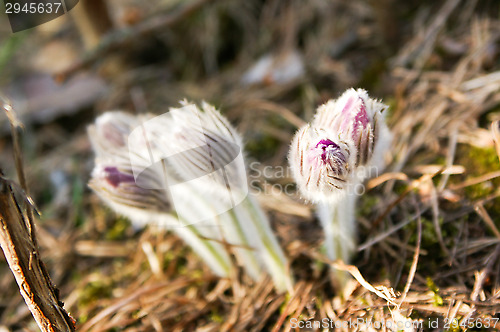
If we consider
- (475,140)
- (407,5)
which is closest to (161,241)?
(475,140)

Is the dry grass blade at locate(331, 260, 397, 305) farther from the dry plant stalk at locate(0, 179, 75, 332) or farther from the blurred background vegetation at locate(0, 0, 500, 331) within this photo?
the dry plant stalk at locate(0, 179, 75, 332)

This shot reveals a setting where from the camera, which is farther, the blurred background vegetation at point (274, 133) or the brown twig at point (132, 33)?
the brown twig at point (132, 33)

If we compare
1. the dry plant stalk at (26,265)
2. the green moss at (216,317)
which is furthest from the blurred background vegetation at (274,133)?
the dry plant stalk at (26,265)

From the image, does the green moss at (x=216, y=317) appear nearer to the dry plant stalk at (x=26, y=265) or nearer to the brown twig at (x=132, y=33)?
the dry plant stalk at (x=26, y=265)

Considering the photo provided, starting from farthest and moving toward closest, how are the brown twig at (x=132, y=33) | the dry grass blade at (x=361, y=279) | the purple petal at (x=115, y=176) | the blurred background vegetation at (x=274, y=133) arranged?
the brown twig at (x=132, y=33), the blurred background vegetation at (x=274, y=133), the purple petal at (x=115, y=176), the dry grass blade at (x=361, y=279)

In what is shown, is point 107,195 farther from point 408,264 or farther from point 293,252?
point 408,264

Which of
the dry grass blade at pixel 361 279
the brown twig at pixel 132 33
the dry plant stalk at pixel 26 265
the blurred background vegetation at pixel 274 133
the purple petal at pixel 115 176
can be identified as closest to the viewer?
the dry plant stalk at pixel 26 265

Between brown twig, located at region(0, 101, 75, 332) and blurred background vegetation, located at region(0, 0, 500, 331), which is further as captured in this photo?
blurred background vegetation, located at region(0, 0, 500, 331)

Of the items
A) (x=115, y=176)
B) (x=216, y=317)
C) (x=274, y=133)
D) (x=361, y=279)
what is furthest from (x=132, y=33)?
(x=361, y=279)

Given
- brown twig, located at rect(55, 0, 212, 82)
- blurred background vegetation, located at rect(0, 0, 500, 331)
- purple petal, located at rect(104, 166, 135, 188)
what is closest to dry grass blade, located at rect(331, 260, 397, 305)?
blurred background vegetation, located at rect(0, 0, 500, 331)

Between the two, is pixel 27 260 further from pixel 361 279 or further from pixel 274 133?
pixel 274 133

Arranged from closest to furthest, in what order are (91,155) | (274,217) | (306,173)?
(306,173) → (274,217) → (91,155)
